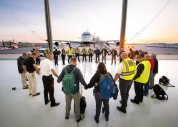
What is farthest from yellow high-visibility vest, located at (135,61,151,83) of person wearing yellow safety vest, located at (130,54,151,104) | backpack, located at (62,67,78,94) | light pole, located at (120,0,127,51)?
light pole, located at (120,0,127,51)

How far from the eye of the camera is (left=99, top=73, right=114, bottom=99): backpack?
2.04 m

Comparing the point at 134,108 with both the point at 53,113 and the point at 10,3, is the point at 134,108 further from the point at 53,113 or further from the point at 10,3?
the point at 10,3

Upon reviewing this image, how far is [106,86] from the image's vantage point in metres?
2.05

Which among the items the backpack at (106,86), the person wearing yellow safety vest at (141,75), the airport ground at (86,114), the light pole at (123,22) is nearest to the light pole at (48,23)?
the light pole at (123,22)

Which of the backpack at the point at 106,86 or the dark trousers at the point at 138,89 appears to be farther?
the dark trousers at the point at 138,89

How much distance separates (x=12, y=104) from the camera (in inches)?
123

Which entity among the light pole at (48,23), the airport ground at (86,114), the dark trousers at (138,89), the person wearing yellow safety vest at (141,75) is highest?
the light pole at (48,23)

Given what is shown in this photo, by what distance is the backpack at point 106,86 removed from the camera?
6.71ft

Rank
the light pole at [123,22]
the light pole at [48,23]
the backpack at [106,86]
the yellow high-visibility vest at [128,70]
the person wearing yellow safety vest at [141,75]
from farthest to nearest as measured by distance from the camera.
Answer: the light pole at [123,22] < the light pole at [48,23] < the person wearing yellow safety vest at [141,75] < the yellow high-visibility vest at [128,70] < the backpack at [106,86]

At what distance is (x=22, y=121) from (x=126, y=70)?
2238 mm

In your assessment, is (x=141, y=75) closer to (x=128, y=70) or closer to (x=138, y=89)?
(x=138, y=89)

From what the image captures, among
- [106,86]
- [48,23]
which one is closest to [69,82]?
[106,86]

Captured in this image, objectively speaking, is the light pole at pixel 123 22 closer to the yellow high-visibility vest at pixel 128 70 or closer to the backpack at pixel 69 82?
the yellow high-visibility vest at pixel 128 70

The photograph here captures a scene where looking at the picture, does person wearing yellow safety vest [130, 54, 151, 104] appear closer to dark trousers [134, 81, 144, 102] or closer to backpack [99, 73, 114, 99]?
dark trousers [134, 81, 144, 102]
